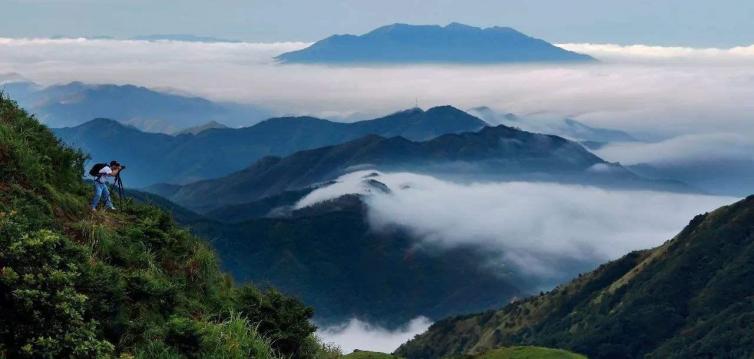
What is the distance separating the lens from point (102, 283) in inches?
872

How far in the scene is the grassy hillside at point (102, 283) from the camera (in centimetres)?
1897

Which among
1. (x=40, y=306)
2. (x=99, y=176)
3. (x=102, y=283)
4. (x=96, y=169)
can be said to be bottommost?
(x=102, y=283)

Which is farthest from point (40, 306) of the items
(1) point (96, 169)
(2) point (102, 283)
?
(1) point (96, 169)

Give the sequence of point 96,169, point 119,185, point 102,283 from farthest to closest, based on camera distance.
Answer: point 119,185
point 96,169
point 102,283

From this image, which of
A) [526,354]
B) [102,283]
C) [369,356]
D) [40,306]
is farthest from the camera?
[526,354]

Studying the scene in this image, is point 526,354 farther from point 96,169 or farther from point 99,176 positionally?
point 96,169

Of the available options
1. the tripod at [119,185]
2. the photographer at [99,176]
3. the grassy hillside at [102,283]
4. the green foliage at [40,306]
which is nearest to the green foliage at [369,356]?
the grassy hillside at [102,283]

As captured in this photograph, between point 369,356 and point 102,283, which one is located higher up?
point 102,283

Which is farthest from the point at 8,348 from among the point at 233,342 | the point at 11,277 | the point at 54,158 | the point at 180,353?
the point at 54,158

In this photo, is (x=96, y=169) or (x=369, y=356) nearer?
(x=96, y=169)

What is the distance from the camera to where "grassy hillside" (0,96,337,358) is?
1897cm

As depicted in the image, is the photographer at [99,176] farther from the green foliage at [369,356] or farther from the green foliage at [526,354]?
the green foliage at [526,354]

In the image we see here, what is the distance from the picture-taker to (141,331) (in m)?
22.9

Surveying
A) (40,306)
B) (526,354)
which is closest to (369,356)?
(526,354)
